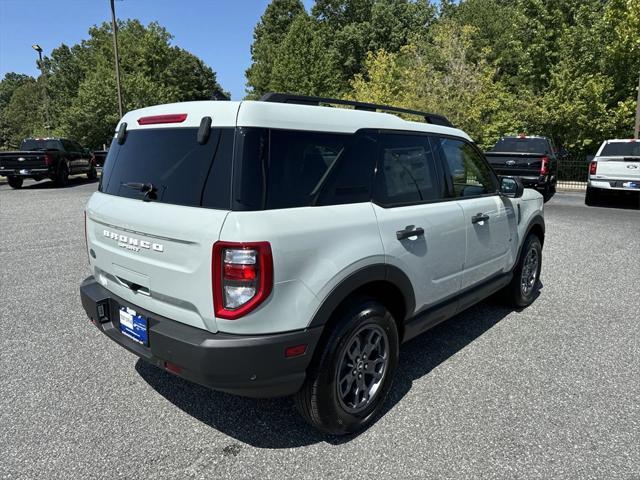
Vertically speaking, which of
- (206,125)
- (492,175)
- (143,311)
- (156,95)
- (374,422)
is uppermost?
(156,95)

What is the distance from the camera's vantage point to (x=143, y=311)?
249cm

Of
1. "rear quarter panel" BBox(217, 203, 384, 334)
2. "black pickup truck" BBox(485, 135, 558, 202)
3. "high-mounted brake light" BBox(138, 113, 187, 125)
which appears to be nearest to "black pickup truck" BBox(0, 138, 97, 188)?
"black pickup truck" BBox(485, 135, 558, 202)

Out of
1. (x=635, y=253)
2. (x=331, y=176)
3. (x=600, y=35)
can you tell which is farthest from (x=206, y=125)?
(x=600, y=35)

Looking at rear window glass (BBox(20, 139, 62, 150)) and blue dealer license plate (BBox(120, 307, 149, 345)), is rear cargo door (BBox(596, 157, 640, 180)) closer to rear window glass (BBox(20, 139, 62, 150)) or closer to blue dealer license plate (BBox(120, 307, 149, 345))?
blue dealer license plate (BBox(120, 307, 149, 345))

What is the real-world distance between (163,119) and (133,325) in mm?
1183

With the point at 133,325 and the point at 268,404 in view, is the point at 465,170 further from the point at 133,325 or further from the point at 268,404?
the point at 133,325

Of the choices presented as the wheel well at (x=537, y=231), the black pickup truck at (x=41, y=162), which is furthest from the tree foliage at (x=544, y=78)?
the wheel well at (x=537, y=231)

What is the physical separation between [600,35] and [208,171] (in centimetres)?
2367

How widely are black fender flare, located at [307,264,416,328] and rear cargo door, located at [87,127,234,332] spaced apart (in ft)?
1.84

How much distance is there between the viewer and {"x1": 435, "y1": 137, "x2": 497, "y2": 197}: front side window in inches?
135

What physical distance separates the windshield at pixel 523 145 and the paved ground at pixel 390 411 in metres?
10.1

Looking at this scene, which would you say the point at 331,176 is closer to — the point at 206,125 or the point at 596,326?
the point at 206,125

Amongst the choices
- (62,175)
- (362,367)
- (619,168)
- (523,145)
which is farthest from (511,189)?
(62,175)

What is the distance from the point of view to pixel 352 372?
264 cm
